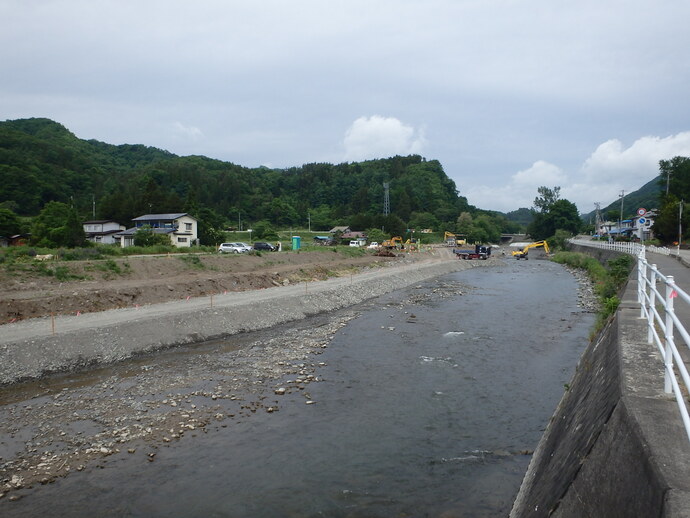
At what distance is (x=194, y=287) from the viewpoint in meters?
27.6

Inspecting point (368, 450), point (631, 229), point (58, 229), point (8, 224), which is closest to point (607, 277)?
point (368, 450)

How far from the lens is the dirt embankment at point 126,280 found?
21125mm

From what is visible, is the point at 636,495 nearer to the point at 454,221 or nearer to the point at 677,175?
the point at 677,175

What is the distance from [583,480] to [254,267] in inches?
1362

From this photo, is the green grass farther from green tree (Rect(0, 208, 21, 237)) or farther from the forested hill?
the forested hill

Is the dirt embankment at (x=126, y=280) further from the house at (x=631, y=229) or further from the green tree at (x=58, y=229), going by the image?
the house at (x=631, y=229)

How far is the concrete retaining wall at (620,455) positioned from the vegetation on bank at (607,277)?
284 inches

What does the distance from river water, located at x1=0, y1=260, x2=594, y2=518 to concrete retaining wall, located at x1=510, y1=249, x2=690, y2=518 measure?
1.76 meters

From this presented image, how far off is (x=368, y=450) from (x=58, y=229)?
4324 cm

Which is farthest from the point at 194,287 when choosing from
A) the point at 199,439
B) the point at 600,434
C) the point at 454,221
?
the point at 454,221

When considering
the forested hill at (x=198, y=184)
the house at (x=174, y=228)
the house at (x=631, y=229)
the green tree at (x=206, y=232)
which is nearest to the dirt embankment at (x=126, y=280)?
the house at (x=174, y=228)

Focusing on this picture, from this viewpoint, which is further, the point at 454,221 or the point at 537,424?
the point at 454,221

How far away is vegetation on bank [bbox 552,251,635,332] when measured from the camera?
46.0 ft

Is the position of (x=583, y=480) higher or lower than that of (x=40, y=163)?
lower
